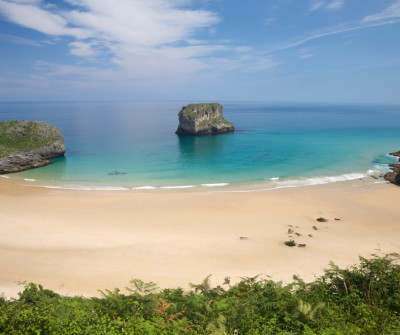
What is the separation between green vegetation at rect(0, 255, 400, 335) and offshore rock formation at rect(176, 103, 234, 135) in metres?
74.7

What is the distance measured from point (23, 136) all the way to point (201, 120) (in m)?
50.9

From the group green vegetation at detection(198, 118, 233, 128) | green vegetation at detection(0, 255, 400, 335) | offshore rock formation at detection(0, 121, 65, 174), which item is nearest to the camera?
green vegetation at detection(0, 255, 400, 335)

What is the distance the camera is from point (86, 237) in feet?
69.0

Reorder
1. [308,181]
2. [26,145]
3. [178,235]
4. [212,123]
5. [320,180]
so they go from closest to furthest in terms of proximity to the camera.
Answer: [178,235] < [308,181] < [320,180] < [26,145] < [212,123]

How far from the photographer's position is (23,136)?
47.5 meters

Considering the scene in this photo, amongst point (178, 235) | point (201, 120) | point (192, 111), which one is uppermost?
point (192, 111)

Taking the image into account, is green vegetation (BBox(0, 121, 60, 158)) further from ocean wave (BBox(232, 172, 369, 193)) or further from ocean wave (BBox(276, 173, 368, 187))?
ocean wave (BBox(276, 173, 368, 187))

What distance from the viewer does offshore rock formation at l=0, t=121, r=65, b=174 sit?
42.7 metres

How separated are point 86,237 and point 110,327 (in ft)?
48.8

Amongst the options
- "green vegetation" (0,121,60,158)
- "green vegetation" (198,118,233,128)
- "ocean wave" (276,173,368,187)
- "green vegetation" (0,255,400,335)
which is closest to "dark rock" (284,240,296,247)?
"green vegetation" (0,255,400,335)

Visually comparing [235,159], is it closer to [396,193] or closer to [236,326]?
[396,193]

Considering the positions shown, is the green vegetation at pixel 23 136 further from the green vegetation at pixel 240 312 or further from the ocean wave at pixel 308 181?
the green vegetation at pixel 240 312

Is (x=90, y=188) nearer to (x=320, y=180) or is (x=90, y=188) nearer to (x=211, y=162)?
(x=211, y=162)

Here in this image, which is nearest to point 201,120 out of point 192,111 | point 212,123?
point 192,111
